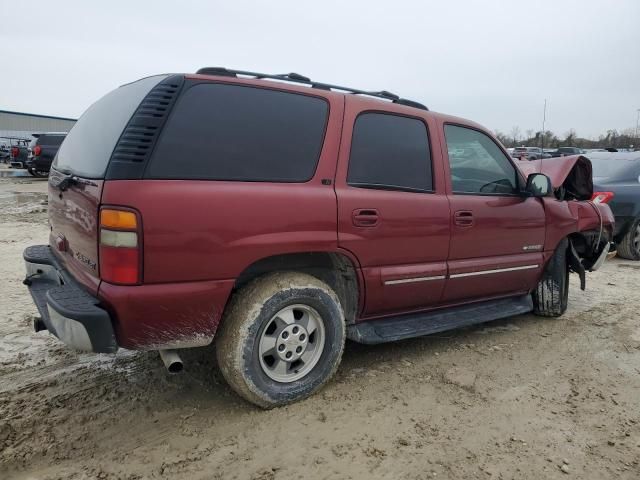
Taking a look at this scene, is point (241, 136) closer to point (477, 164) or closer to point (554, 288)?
point (477, 164)

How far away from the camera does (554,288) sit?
455 cm

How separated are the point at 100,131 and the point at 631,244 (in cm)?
756

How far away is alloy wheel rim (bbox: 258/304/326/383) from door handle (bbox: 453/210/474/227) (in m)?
1.29

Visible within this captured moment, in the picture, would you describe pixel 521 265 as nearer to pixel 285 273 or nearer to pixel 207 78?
pixel 285 273

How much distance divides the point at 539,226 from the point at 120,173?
3.39 m

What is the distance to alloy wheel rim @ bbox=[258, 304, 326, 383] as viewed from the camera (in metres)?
2.86

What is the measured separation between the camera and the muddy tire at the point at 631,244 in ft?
24.3

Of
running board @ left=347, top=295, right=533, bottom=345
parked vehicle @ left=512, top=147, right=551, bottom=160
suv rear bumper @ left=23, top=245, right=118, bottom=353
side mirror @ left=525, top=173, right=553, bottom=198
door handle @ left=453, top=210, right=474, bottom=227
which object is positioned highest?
parked vehicle @ left=512, top=147, right=551, bottom=160

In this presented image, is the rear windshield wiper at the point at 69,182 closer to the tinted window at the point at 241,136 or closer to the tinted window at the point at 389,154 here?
the tinted window at the point at 241,136

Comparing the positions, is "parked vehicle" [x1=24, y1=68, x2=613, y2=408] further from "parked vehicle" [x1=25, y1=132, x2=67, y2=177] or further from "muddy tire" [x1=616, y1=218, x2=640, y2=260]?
"parked vehicle" [x1=25, y1=132, x2=67, y2=177]

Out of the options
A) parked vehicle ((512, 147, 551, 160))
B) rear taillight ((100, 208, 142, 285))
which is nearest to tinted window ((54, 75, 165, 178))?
rear taillight ((100, 208, 142, 285))

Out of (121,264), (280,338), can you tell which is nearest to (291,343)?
(280,338)

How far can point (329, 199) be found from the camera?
2930 mm

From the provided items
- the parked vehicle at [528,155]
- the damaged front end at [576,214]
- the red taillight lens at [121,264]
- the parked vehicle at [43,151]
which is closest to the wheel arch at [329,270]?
the red taillight lens at [121,264]
